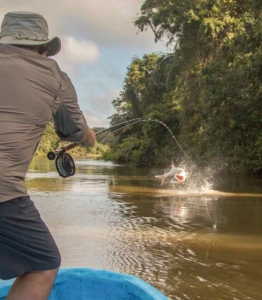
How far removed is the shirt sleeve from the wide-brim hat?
0.23 metres

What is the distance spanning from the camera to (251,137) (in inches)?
905

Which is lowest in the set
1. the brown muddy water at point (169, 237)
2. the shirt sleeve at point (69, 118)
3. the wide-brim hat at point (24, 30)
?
the brown muddy water at point (169, 237)

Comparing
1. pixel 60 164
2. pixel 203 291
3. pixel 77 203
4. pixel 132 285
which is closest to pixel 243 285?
pixel 203 291

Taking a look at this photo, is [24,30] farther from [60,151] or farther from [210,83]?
[210,83]

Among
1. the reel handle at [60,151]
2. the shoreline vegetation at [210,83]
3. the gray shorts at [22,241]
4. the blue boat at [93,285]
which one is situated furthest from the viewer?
the shoreline vegetation at [210,83]

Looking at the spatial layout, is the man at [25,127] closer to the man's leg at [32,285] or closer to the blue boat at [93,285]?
the man's leg at [32,285]

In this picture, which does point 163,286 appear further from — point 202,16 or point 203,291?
point 202,16

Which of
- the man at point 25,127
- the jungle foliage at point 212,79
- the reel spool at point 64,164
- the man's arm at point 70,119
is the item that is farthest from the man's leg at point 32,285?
the jungle foliage at point 212,79

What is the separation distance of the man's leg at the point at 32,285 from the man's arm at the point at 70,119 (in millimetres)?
644

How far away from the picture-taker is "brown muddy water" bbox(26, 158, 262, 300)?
5648 mm

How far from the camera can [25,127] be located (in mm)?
2088

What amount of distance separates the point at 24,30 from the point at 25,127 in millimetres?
459

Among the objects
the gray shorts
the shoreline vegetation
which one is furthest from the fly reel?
the shoreline vegetation

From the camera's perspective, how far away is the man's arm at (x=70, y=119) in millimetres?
2242
